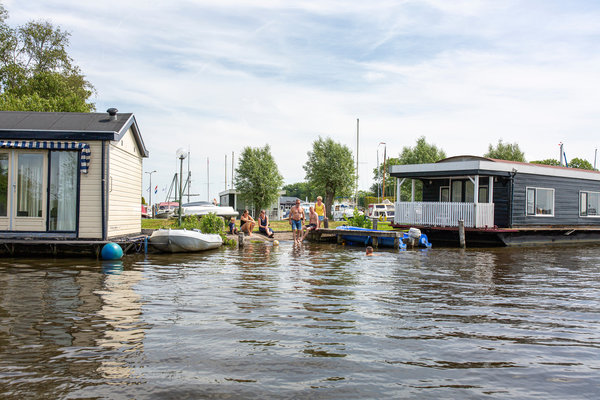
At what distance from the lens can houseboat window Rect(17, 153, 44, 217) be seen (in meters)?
15.1

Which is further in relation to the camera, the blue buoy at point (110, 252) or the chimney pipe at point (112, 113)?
the chimney pipe at point (112, 113)

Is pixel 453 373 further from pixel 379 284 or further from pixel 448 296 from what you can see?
pixel 379 284

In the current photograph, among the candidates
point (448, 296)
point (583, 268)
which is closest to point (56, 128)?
point (448, 296)

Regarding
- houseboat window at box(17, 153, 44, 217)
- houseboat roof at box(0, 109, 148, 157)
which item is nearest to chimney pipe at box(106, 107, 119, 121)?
houseboat roof at box(0, 109, 148, 157)

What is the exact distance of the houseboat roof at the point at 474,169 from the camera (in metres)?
22.3

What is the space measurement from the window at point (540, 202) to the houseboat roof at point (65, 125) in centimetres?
1802

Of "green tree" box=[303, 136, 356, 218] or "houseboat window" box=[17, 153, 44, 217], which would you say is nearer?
"houseboat window" box=[17, 153, 44, 217]

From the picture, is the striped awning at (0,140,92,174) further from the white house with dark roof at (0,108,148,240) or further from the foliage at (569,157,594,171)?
the foliage at (569,157,594,171)

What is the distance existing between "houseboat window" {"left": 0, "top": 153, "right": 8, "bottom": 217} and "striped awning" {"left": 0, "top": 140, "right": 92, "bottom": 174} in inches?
17.0

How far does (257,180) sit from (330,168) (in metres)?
7.68

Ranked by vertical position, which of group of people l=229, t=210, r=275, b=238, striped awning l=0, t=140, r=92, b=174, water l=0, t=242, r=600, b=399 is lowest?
water l=0, t=242, r=600, b=399

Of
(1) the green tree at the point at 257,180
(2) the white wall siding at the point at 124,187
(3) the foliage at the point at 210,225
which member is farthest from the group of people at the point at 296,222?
(1) the green tree at the point at 257,180

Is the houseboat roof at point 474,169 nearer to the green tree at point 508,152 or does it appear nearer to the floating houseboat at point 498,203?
the floating houseboat at point 498,203

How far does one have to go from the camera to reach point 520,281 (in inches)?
471
